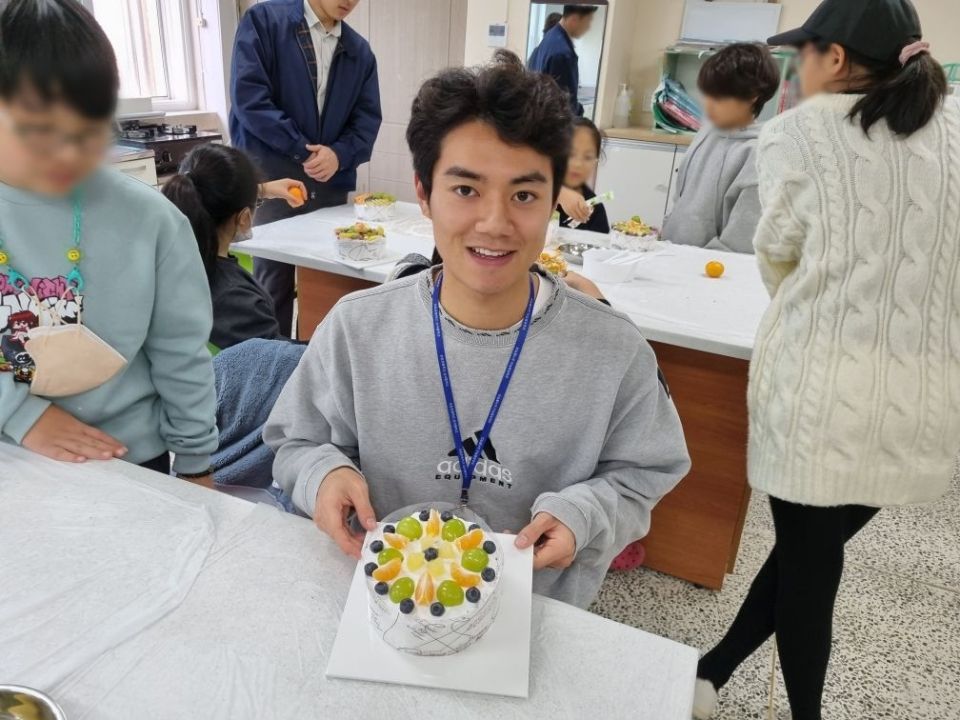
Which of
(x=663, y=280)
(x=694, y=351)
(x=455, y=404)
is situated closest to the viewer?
(x=455, y=404)

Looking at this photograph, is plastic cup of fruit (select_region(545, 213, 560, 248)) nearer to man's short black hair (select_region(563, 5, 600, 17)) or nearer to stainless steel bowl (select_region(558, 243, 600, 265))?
stainless steel bowl (select_region(558, 243, 600, 265))

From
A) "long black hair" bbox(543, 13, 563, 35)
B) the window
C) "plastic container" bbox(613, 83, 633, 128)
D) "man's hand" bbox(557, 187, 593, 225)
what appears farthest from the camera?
"plastic container" bbox(613, 83, 633, 128)

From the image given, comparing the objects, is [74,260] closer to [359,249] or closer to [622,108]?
[359,249]

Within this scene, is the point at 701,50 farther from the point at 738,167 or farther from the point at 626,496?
the point at 626,496

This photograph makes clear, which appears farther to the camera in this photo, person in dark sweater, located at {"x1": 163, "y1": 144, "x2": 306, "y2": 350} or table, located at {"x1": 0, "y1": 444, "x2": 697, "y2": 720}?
person in dark sweater, located at {"x1": 163, "y1": 144, "x2": 306, "y2": 350}

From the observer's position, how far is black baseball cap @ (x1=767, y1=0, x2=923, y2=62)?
3.29ft

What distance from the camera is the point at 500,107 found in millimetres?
786

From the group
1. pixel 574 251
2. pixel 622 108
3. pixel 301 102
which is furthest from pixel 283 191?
pixel 622 108

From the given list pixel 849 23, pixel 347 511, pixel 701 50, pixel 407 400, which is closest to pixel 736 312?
pixel 849 23

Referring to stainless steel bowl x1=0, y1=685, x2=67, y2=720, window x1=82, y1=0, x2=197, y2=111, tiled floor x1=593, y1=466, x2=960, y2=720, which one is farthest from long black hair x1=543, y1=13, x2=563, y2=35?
stainless steel bowl x1=0, y1=685, x2=67, y2=720

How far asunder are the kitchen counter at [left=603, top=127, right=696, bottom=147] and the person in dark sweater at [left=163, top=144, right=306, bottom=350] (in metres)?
2.82

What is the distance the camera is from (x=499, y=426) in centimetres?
87

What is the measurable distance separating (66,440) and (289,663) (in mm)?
498

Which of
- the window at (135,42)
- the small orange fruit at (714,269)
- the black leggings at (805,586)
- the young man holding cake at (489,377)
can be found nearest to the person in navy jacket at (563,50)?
the small orange fruit at (714,269)
